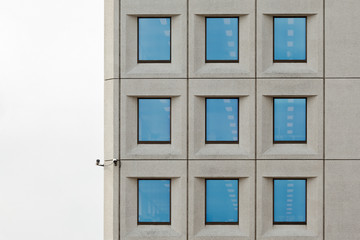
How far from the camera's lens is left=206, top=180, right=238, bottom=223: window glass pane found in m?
18.1

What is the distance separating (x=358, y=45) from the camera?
17938mm

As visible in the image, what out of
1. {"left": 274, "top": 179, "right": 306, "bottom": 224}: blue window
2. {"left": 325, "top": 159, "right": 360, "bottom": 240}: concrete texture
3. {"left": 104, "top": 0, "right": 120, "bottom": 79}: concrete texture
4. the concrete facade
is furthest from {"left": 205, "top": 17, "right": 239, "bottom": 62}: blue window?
{"left": 325, "top": 159, "right": 360, "bottom": 240}: concrete texture

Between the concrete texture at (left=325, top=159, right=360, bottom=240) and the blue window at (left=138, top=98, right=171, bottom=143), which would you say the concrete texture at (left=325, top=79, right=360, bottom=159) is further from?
the blue window at (left=138, top=98, right=171, bottom=143)

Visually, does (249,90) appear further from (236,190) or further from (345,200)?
(345,200)

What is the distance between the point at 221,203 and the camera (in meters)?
18.1

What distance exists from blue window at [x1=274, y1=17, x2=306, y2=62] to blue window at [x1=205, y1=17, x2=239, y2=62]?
156 cm

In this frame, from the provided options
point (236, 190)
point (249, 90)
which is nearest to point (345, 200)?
point (236, 190)

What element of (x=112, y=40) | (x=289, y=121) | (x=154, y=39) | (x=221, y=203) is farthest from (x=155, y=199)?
(x=112, y=40)

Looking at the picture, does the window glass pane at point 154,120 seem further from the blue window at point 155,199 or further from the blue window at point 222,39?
the blue window at point 222,39

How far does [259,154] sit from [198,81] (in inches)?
143

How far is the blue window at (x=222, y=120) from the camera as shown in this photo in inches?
717

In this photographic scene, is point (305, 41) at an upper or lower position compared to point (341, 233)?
upper

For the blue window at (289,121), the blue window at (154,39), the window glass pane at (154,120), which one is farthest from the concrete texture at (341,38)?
the window glass pane at (154,120)

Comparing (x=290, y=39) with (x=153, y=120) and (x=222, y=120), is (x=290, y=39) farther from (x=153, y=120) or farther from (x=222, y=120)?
(x=153, y=120)
